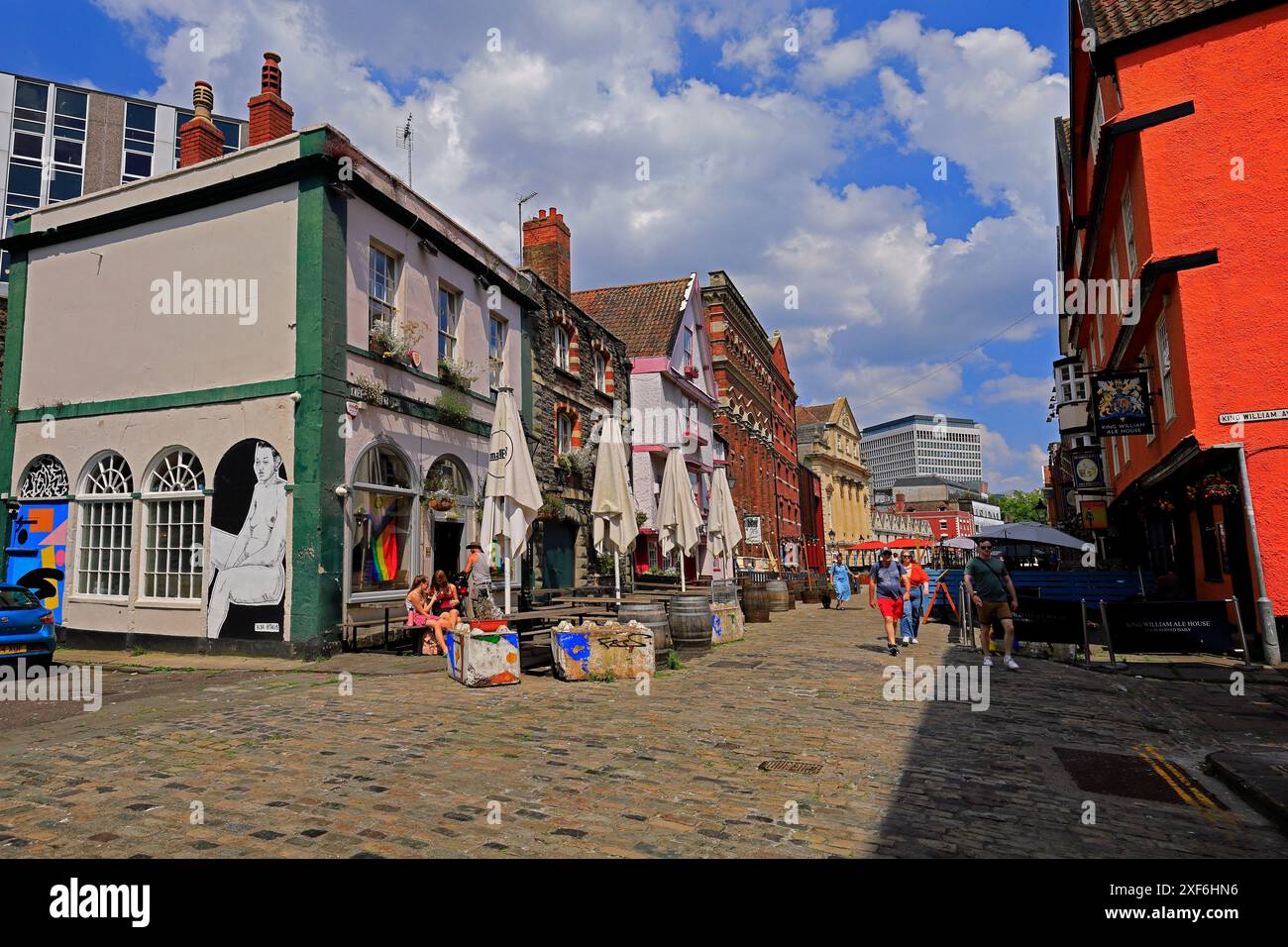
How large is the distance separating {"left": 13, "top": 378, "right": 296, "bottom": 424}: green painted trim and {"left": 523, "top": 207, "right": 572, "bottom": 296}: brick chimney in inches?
461

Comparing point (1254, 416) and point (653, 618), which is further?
point (1254, 416)

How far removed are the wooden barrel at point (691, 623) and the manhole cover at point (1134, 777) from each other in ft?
22.7

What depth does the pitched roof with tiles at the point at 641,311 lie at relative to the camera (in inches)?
1072

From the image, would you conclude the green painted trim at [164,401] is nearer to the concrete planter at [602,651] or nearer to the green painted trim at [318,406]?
the green painted trim at [318,406]

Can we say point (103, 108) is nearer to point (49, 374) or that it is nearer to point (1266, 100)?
point (49, 374)

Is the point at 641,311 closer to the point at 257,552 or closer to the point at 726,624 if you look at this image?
the point at 726,624

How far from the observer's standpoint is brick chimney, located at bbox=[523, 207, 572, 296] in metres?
22.7

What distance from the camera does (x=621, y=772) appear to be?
538 centimetres

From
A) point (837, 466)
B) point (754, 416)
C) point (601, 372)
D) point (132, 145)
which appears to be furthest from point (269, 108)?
point (837, 466)

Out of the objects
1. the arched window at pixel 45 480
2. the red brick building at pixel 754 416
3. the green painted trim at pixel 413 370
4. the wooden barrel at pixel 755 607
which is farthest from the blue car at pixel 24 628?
the red brick building at pixel 754 416

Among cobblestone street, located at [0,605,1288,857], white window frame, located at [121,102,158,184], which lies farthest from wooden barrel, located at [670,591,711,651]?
white window frame, located at [121,102,158,184]

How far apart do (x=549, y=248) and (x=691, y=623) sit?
47.3ft
